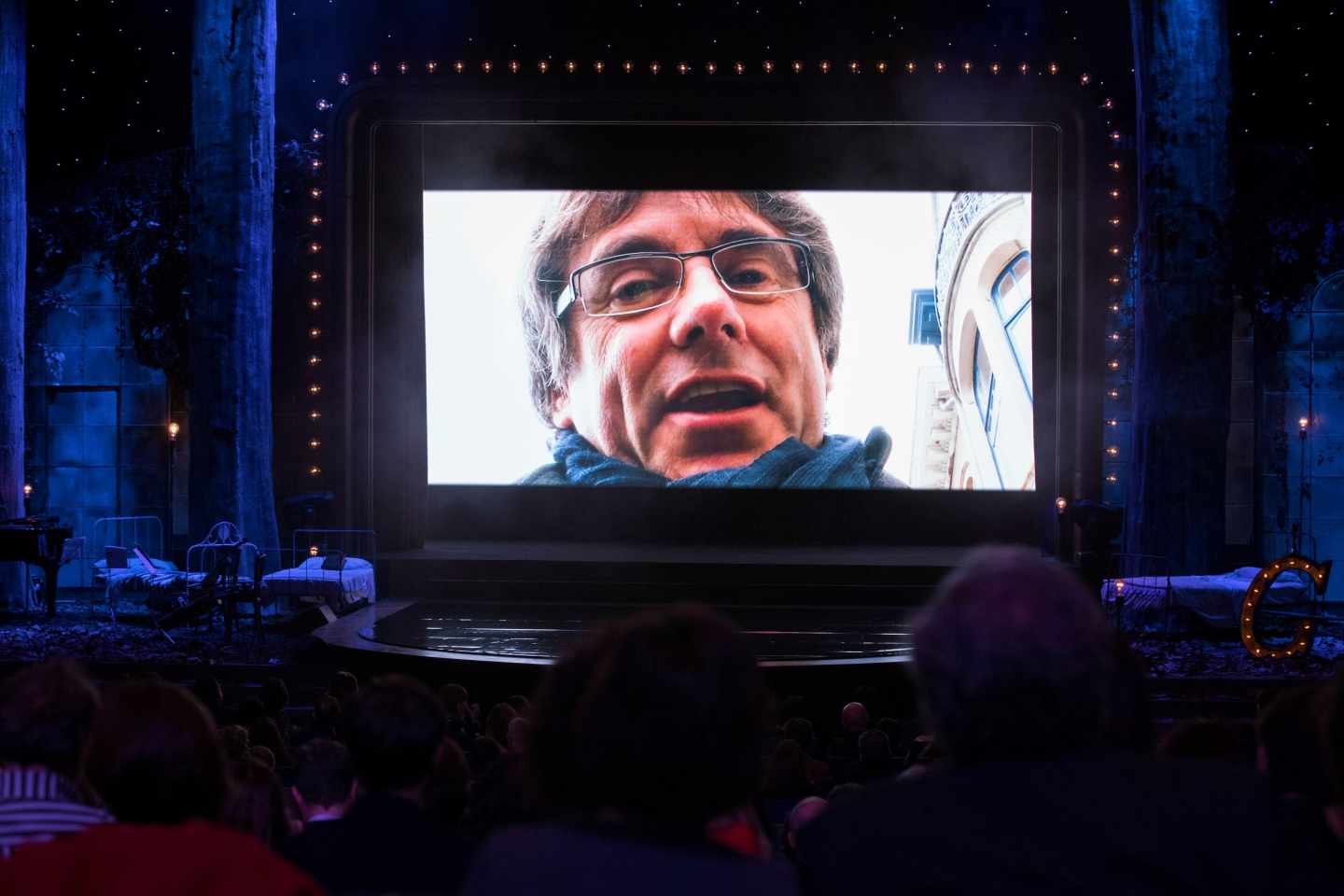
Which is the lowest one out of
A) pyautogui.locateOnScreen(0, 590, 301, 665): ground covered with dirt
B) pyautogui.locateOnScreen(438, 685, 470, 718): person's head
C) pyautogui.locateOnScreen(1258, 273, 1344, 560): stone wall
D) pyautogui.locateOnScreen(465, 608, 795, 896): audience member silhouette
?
pyautogui.locateOnScreen(0, 590, 301, 665): ground covered with dirt

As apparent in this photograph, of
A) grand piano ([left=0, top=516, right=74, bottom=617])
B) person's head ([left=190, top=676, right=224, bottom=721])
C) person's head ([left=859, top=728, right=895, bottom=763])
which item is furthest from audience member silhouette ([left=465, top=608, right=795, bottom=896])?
grand piano ([left=0, top=516, right=74, bottom=617])

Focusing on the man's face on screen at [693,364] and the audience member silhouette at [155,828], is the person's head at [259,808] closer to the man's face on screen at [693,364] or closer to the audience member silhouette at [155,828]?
the audience member silhouette at [155,828]

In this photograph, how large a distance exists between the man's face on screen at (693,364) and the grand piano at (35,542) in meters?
4.06

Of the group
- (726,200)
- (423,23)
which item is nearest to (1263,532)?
(726,200)

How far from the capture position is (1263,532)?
38.3 ft

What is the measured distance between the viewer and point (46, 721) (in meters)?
1.93

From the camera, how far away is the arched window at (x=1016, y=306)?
11.3m

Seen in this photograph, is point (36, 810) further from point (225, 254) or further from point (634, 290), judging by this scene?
point (634, 290)

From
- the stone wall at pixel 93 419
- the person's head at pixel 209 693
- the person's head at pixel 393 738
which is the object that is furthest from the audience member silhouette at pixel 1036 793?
the stone wall at pixel 93 419

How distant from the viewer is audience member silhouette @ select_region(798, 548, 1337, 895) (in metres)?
1.17

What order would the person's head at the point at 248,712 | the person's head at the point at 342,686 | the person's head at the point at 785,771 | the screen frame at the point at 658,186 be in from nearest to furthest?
→ 1. the person's head at the point at 785,771
2. the person's head at the point at 248,712
3. the person's head at the point at 342,686
4. the screen frame at the point at 658,186

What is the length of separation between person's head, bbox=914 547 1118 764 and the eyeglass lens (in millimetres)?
9982

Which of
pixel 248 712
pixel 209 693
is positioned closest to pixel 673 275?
Result: pixel 209 693

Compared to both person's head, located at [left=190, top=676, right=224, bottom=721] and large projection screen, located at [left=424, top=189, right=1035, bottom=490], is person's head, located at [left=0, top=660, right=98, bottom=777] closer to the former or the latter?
person's head, located at [left=190, top=676, right=224, bottom=721]
